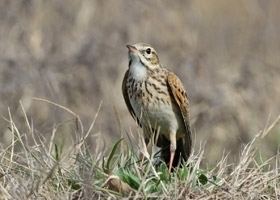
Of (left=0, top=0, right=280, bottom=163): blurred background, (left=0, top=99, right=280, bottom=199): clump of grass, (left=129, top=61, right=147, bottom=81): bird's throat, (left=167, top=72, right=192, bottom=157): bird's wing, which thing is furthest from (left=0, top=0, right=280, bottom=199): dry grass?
(left=0, top=99, right=280, bottom=199): clump of grass

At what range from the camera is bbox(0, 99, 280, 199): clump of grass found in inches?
251

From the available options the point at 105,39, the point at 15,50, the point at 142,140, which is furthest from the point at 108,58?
the point at 142,140

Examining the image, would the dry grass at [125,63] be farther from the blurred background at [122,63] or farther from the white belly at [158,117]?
the white belly at [158,117]

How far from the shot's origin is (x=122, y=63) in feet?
38.7

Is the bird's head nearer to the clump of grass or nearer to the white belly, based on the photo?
the white belly

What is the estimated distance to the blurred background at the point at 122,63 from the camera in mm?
10945

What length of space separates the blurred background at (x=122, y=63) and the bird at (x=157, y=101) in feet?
5.73

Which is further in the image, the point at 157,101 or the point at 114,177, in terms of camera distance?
the point at 157,101

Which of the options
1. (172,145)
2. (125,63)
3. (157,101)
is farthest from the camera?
(125,63)

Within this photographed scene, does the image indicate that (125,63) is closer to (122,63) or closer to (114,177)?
(122,63)

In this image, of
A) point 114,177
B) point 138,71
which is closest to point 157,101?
point 138,71

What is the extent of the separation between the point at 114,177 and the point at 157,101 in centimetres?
171

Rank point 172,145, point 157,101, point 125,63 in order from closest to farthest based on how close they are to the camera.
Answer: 1. point 172,145
2. point 157,101
3. point 125,63

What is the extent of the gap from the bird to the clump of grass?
100 cm
